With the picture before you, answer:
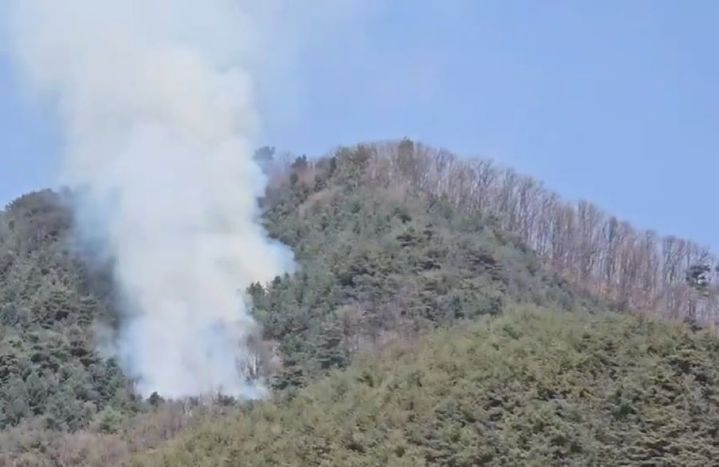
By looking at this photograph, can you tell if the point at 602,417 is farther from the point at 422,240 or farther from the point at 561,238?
the point at 561,238

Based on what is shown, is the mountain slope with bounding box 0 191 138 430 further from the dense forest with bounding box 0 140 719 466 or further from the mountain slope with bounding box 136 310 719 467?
the mountain slope with bounding box 136 310 719 467

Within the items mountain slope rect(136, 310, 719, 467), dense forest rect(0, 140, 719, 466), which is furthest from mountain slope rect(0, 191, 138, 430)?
mountain slope rect(136, 310, 719, 467)

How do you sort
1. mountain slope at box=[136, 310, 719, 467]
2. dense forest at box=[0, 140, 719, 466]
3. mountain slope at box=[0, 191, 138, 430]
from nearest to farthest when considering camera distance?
mountain slope at box=[136, 310, 719, 467] → dense forest at box=[0, 140, 719, 466] → mountain slope at box=[0, 191, 138, 430]

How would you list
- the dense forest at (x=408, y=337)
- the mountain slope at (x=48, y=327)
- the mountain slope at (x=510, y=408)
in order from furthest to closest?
the mountain slope at (x=48, y=327) → the dense forest at (x=408, y=337) → the mountain slope at (x=510, y=408)

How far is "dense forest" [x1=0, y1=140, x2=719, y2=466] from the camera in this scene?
2205cm

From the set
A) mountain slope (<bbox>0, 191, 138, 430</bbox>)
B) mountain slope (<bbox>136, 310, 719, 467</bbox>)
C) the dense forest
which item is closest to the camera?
mountain slope (<bbox>136, 310, 719, 467</bbox>)

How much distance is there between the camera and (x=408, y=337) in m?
31.4

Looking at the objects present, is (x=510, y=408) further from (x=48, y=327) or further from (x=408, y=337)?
(x=48, y=327)

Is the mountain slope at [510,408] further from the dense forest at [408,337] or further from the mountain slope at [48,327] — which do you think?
the mountain slope at [48,327]

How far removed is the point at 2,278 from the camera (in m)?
39.7

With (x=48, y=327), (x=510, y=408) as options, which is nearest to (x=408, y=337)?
(x=510, y=408)

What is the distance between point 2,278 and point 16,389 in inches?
400

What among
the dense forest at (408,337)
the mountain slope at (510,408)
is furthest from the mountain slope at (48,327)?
the mountain slope at (510,408)

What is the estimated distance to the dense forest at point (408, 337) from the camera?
72.3 ft
